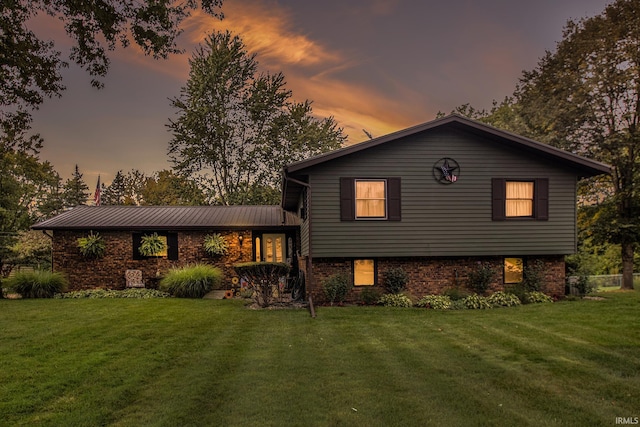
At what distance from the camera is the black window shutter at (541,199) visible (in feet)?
44.2

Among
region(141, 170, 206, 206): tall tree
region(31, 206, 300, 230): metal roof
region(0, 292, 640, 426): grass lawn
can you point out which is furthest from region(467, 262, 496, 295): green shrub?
region(141, 170, 206, 206): tall tree

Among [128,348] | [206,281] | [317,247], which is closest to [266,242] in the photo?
[206,281]

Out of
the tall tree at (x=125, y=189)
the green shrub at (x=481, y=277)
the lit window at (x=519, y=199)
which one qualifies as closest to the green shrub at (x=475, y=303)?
the green shrub at (x=481, y=277)

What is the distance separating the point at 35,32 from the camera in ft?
25.9

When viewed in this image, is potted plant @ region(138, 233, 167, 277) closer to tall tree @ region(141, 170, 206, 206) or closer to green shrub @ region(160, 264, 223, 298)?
green shrub @ region(160, 264, 223, 298)

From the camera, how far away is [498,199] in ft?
43.6

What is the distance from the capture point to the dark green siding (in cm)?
1280

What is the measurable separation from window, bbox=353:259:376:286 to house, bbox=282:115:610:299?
3 centimetres

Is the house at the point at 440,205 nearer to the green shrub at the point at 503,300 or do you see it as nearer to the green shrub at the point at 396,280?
the green shrub at the point at 396,280

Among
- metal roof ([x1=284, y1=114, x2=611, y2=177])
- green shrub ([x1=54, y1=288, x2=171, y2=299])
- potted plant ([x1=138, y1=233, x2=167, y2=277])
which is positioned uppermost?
metal roof ([x1=284, y1=114, x2=611, y2=177])

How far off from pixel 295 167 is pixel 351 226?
8.05 feet

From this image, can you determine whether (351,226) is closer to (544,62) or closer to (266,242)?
(266,242)

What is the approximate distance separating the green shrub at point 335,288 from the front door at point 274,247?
6.34 meters

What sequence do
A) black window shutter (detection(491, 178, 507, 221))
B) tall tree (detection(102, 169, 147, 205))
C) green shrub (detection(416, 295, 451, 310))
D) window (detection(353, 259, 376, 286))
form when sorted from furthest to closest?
tall tree (detection(102, 169, 147, 205))
black window shutter (detection(491, 178, 507, 221))
window (detection(353, 259, 376, 286))
green shrub (detection(416, 295, 451, 310))
